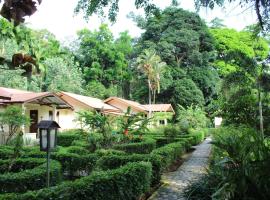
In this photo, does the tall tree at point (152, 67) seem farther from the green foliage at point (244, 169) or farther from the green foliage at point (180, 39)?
the green foliage at point (244, 169)

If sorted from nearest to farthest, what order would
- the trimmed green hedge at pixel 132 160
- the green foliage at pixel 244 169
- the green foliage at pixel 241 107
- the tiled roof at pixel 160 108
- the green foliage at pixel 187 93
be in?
the green foliage at pixel 244 169 < the trimmed green hedge at pixel 132 160 < the green foliage at pixel 241 107 < the tiled roof at pixel 160 108 < the green foliage at pixel 187 93

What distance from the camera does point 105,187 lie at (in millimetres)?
6492

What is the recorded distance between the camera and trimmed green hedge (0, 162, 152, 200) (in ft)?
17.6

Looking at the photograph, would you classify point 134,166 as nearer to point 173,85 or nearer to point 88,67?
point 173,85

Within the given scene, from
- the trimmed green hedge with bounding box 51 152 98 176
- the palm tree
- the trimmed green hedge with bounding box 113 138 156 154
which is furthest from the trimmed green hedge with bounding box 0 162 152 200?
the palm tree

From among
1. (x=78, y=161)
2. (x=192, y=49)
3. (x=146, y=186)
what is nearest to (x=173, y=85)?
(x=192, y=49)

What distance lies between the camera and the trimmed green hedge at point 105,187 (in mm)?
5379

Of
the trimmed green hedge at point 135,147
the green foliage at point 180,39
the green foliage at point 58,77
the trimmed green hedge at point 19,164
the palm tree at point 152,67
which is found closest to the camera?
the trimmed green hedge at point 19,164

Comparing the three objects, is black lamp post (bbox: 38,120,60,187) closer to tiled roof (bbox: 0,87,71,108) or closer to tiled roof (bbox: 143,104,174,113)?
tiled roof (bbox: 0,87,71,108)

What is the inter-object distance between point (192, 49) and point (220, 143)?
44354 mm

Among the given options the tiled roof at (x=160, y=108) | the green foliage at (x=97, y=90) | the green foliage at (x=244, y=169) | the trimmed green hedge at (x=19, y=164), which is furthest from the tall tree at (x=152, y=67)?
the green foliage at (x=244, y=169)

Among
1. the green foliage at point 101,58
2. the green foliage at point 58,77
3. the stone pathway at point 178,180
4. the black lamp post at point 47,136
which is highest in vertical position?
the green foliage at point 101,58

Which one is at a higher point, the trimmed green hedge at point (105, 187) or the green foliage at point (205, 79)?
the green foliage at point (205, 79)

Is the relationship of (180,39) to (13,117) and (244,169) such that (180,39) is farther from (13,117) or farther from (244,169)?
(244,169)
